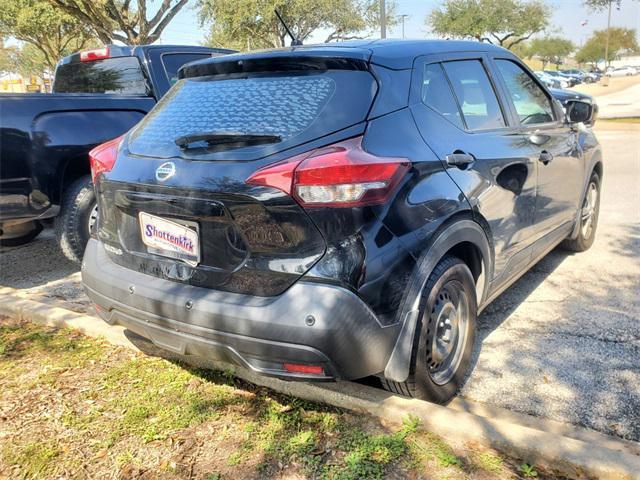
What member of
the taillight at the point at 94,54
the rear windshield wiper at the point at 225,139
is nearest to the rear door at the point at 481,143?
the rear windshield wiper at the point at 225,139

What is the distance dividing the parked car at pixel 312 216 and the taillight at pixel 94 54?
295cm

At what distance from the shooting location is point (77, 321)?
366cm

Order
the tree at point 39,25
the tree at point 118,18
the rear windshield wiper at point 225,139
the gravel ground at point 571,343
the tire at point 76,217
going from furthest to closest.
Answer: the tree at point 39,25 < the tree at point 118,18 < the tire at point 76,217 < the gravel ground at point 571,343 < the rear windshield wiper at point 225,139

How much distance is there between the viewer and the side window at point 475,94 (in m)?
3.05

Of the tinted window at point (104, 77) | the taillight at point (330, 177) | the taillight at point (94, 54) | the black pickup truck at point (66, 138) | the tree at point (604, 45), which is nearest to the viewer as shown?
the taillight at point (330, 177)

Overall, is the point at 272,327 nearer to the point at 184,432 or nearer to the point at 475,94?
the point at 184,432

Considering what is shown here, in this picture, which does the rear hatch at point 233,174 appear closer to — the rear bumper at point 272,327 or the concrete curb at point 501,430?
the rear bumper at point 272,327

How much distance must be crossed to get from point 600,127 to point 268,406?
650 inches

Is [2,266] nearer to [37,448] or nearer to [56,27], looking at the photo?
[37,448]

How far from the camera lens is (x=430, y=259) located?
247 cm

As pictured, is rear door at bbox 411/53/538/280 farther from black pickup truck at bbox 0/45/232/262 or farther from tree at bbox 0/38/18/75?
tree at bbox 0/38/18/75

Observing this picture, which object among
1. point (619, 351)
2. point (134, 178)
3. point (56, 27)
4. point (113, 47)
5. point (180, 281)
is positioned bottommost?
point (619, 351)

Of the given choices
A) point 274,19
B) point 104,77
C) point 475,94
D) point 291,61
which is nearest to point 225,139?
point 291,61

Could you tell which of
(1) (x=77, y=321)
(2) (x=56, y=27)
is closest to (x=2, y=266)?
(1) (x=77, y=321)
